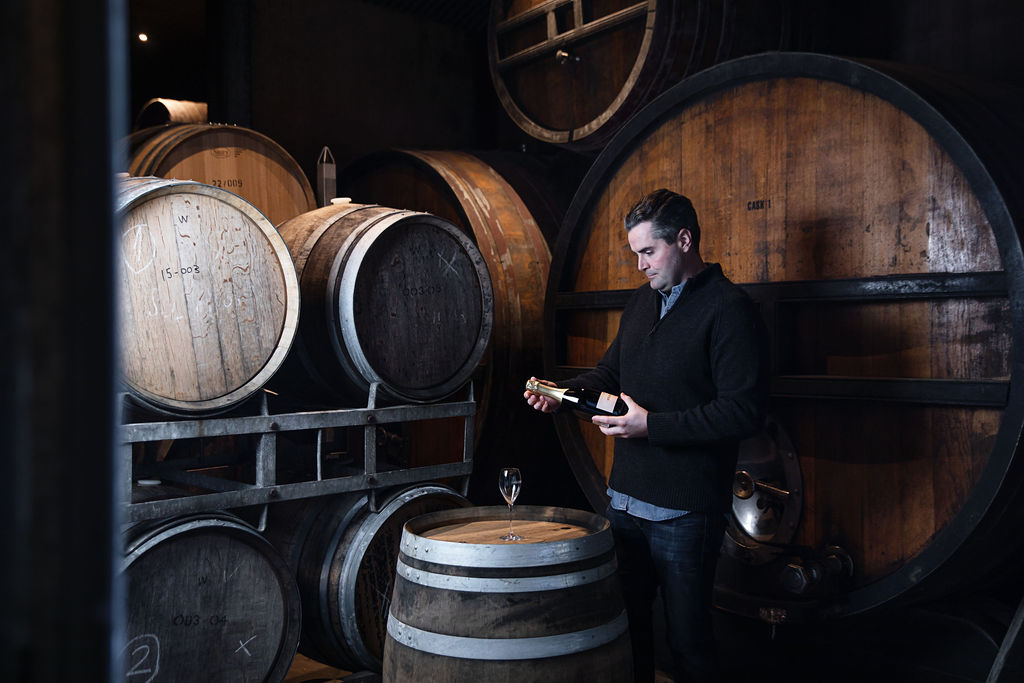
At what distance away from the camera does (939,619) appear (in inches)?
106

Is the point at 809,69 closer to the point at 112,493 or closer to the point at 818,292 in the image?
the point at 818,292

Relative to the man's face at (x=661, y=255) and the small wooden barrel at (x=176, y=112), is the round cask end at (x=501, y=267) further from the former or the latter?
the man's face at (x=661, y=255)

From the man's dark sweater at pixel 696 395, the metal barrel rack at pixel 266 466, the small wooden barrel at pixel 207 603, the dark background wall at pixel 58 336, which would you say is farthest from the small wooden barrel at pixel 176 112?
the dark background wall at pixel 58 336

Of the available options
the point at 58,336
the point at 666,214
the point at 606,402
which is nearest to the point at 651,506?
the point at 606,402

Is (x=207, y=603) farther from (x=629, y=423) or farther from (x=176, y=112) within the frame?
(x=176, y=112)

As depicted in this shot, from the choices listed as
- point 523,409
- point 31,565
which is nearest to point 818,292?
point 523,409

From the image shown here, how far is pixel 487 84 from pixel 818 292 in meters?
4.04

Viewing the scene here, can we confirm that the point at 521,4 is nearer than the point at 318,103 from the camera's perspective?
Yes

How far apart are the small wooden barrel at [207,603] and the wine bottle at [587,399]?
1112 mm

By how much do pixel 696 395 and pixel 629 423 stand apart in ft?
0.76

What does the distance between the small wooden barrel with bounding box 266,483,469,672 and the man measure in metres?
0.94

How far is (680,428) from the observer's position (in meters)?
2.56

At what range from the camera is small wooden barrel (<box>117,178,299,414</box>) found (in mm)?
2732

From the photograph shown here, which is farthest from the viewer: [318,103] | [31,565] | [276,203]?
[318,103]
